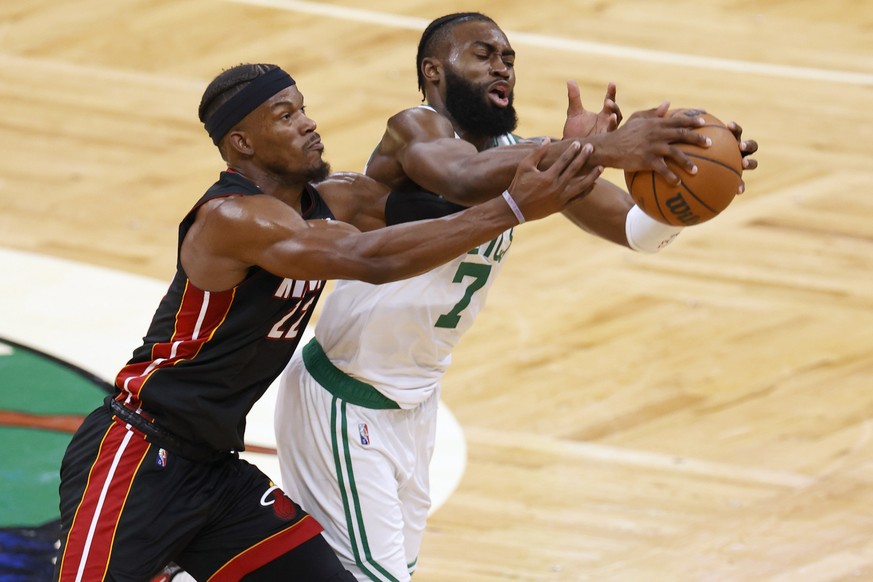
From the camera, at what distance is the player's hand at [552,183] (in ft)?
14.1

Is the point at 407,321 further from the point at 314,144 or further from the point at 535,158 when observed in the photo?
the point at 535,158

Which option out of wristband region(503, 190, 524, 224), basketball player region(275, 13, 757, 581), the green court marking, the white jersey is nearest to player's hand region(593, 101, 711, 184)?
wristband region(503, 190, 524, 224)

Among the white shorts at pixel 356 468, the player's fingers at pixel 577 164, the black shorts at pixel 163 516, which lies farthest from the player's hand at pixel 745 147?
the black shorts at pixel 163 516

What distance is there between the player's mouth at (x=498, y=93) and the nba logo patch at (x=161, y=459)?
4.98 ft

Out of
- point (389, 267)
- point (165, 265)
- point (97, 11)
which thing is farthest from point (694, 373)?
point (97, 11)

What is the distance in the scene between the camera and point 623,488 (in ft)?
22.9

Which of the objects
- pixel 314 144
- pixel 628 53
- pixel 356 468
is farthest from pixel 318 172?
pixel 628 53

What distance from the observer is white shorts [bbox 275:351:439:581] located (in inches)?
201

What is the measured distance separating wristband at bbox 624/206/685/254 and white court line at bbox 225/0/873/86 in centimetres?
589

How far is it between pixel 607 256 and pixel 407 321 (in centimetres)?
386

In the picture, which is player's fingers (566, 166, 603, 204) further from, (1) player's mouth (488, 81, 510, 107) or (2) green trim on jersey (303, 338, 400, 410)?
(2) green trim on jersey (303, 338, 400, 410)

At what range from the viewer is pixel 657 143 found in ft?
14.1

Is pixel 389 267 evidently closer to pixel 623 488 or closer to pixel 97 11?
pixel 623 488

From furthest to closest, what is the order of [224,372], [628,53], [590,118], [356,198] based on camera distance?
[628,53] < [356,198] < [224,372] < [590,118]
